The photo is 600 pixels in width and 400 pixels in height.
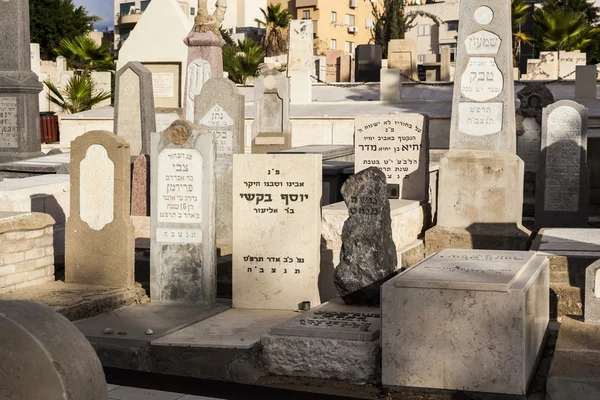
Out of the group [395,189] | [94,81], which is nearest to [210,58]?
[395,189]

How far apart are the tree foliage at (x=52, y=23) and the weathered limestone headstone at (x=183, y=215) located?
53.4 m

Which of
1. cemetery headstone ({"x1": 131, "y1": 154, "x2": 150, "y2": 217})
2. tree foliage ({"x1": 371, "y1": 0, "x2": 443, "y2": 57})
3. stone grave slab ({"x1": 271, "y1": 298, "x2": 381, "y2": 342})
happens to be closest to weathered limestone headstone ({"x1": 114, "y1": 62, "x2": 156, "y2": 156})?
cemetery headstone ({"x1": 131, "y1": 154, "x2": 150, "y2": 217})

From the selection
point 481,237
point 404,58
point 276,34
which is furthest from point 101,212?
point 276,34

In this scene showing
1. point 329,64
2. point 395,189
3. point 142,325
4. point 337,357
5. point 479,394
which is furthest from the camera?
point 329,64

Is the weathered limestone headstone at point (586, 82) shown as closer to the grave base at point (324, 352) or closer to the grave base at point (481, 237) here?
the grave base at point (481, 237)

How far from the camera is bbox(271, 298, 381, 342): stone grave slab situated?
6816mm

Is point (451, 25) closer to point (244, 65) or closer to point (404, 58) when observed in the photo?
point (404, 58)

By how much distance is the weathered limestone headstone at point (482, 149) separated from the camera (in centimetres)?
1086

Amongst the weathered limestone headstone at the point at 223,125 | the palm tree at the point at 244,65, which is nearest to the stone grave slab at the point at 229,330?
the weathered limestone headstone at the point at 223,125

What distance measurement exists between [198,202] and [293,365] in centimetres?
243

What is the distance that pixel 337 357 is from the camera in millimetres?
6727

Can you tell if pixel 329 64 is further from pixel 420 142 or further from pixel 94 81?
pixel 420 142

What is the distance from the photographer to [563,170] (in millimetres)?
13875

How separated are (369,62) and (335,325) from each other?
37304mm
